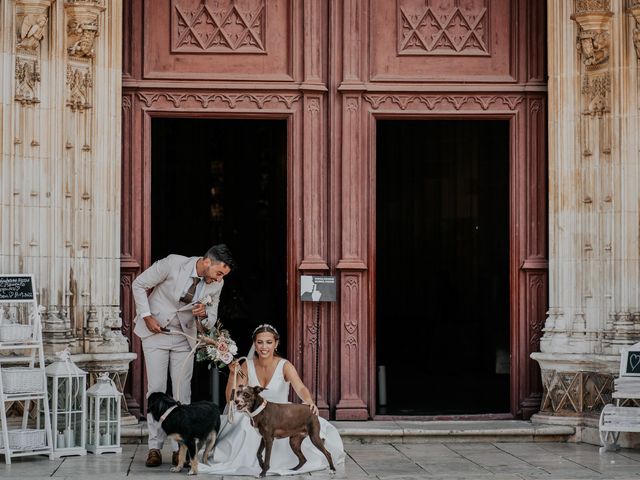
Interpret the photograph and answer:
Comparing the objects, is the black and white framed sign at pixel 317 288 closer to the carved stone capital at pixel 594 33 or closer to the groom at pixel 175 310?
the groom at pixel 175 310

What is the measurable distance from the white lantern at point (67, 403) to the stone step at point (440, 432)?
0.76 m

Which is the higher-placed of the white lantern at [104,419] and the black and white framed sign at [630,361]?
the black and white framed sign at [630,361]

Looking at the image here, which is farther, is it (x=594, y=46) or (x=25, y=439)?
(x=594, y=46)

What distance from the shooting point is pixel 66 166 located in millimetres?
11453

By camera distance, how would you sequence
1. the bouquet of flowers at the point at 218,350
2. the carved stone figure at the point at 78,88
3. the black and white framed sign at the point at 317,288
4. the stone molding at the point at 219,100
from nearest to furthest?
the bouquet of flowers at the point at 218,350
the carved stone figure at the point at 78,88
the black and white framed sign at the point at 317,288
the stone molding at the point at 219,100

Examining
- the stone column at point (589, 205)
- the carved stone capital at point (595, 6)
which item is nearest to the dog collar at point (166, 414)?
the stone column at point (589, 205)

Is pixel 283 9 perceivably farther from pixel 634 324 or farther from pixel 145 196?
pixel 634 324

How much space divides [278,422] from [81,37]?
3991 millimetres

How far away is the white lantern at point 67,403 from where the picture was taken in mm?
10500

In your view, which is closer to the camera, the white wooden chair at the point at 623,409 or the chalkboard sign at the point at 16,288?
the chalkboard sign at the point at 16,288

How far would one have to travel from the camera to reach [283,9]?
12258 millimetres

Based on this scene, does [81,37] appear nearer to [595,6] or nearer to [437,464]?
[595,6]

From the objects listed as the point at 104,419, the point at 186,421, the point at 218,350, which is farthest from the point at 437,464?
the point at 104,419

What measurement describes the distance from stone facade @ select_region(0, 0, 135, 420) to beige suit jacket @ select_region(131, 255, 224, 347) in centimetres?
111
